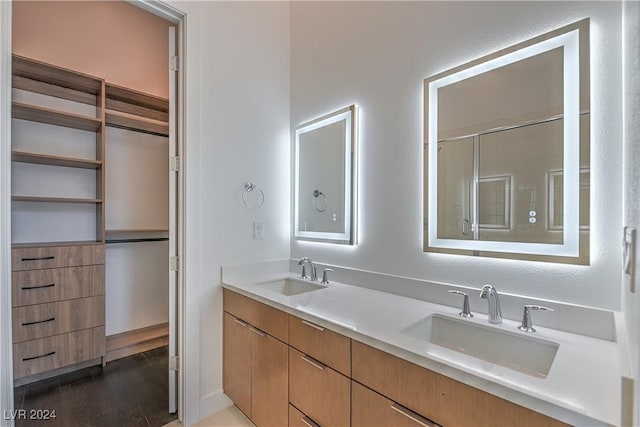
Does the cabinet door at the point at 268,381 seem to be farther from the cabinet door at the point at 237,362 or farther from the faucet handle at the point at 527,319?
the faucet handle at the point at 527,319

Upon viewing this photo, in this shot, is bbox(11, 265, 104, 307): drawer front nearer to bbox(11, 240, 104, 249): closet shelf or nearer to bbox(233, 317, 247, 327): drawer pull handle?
bbox(11, 240, 104, 249): closet shelf

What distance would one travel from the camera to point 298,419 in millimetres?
1372

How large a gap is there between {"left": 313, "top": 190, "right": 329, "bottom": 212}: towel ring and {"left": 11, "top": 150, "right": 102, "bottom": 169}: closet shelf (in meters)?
1.85

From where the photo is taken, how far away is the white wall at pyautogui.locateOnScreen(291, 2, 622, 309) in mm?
1046

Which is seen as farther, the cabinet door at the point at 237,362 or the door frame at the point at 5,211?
the cabinet door at the point at 237,362

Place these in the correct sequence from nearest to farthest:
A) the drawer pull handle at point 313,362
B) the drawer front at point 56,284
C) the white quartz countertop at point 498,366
→ the white quartz countertop at point 498,366
the drawer pull handle at point 313,362
the drawer front at point 56,284

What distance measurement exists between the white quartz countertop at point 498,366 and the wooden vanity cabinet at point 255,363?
0.19m

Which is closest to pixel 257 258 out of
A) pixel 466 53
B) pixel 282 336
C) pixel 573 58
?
pixel 282 336

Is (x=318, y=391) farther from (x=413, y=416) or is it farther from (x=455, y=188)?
(x=455, y=188)

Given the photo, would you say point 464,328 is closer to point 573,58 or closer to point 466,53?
point 573,58

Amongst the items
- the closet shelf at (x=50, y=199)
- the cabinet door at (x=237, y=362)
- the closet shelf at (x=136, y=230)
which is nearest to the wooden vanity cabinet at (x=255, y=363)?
the cabinet door at (x=237, y=362)

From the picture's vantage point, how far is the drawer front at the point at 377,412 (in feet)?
3.10

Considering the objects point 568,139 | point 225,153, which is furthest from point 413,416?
point 225,153

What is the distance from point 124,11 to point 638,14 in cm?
366
